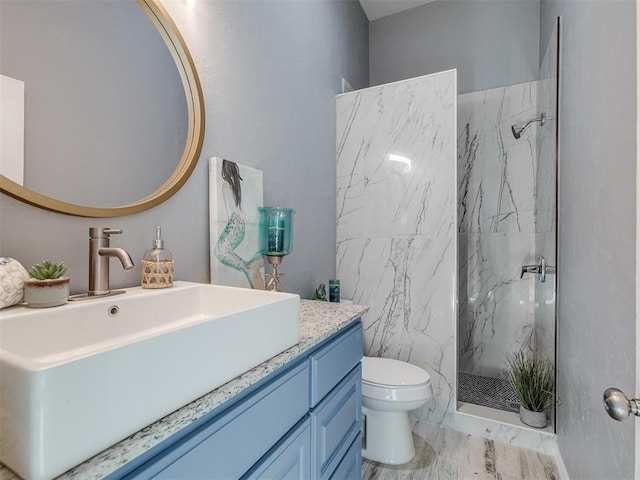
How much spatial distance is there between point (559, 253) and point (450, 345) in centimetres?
79

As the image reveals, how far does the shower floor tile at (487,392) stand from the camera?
6.95 ft

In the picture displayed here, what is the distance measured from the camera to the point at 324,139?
2.18m

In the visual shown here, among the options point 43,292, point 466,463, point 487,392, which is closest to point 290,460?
point 43,292

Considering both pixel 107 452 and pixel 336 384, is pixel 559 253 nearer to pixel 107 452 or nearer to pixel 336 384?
pixel 336 384

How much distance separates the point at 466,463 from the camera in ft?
5.64

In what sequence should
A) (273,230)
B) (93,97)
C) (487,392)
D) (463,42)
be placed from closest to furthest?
(93,97) < (273,230) < (487,392) < (463,42)

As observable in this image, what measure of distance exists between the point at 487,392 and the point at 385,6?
3.15m

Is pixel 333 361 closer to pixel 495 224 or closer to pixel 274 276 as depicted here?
pixel 274 276

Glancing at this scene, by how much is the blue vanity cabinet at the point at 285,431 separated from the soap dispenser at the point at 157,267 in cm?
44

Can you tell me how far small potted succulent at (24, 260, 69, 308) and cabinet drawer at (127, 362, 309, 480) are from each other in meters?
0.42

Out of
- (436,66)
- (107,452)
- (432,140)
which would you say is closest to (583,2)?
(432,140)

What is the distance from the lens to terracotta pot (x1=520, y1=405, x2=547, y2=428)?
6.01ft

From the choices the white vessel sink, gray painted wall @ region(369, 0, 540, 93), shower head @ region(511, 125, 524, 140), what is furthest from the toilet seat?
gray painted wall @ region(369, 0, 540, 93)

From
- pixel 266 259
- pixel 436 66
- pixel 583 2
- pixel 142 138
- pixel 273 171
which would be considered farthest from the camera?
pixel 436 66
